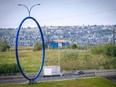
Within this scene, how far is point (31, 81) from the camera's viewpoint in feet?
88.5

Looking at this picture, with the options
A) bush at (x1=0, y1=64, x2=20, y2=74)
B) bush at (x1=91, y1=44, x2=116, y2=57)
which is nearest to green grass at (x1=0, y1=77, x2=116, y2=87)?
→ bush at (x1=0, y1=64, x2=20, y2=74)

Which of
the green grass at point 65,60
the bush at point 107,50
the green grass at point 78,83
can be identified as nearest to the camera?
the green grass at point 78,83

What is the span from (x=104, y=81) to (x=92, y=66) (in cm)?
1990

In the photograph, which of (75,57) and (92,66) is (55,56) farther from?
(92,66)

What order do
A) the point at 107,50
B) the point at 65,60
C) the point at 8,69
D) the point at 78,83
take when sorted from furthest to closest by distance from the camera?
the point at 107,50
the point at 65,60
the point at 8,69
the point at 78,83

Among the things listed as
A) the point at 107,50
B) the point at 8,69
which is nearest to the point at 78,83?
the point at 8,69

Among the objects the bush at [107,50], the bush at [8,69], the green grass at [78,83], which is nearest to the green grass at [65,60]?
the bush at [107,50]

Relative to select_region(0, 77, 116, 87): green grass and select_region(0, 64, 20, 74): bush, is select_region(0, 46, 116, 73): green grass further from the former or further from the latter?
select_region(0, 77, 116, 87): green grass

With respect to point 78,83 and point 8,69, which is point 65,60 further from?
point 78,83

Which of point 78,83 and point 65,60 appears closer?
point 78,83

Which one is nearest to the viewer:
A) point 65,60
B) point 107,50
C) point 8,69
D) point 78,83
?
point 78,83

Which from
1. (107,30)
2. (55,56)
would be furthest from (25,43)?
(107,30)

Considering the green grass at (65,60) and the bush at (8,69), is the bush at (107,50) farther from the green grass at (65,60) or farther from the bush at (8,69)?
the bush at (8,69)

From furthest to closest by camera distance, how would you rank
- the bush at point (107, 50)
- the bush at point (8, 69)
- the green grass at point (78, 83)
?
the bush at point (107, 50), the bush at point (8, 69), the green grass at point (78, 83)
